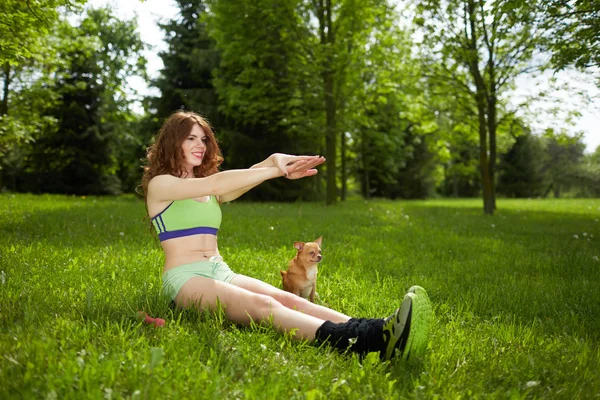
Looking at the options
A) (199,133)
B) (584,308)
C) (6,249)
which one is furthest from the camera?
(6,249)

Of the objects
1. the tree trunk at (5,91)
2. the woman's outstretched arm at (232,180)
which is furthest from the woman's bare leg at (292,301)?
the tree trunk at (5,91)

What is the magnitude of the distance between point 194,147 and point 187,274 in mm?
1071

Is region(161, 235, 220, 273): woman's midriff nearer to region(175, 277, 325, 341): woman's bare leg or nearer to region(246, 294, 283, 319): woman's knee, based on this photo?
region(175, 277, 325, 341): woman's bare leg

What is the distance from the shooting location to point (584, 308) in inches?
176

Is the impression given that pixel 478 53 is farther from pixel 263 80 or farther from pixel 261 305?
pixel 261 305

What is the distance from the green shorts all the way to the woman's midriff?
6cm

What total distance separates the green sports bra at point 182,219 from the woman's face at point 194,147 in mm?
366

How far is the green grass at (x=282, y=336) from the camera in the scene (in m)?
2.43

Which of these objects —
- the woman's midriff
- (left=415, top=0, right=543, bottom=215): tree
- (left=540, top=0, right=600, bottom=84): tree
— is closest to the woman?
the woman's midriff

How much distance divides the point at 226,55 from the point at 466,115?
30.8 feet

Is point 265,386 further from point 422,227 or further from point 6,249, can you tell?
point 422,227

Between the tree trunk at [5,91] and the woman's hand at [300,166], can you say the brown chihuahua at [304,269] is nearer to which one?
the woman's hand at [300,166]

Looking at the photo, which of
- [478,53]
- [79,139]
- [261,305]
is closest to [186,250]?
[261,305]

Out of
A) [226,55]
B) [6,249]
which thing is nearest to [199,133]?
[6,249]
